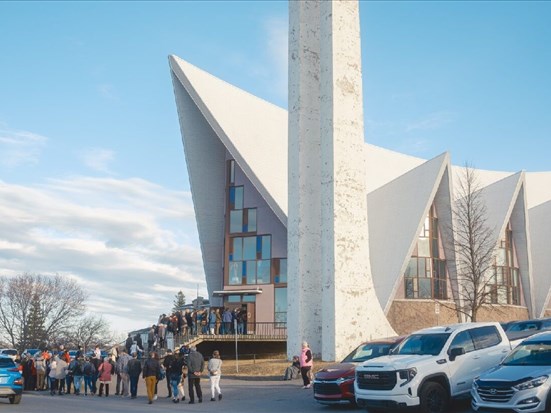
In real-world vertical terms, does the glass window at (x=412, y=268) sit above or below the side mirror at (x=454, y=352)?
above

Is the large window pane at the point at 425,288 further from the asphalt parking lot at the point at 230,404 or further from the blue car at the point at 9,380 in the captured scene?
the blue car at the point at 9,380

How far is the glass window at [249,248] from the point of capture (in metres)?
45.7

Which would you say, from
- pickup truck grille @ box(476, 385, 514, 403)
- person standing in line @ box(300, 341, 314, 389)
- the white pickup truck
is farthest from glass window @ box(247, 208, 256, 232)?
pickup truck grille @ box(476, 385, 514, 403)

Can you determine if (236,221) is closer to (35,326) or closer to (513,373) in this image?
(35,326)

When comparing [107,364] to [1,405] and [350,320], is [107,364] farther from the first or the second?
[350,320]

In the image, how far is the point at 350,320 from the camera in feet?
97.8

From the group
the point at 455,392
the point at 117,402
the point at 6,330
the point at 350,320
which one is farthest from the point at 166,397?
the point at 6,330

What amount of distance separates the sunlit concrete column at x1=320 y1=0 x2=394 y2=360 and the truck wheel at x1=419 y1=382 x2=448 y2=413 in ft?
48.4

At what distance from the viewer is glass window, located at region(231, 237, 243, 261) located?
46125 millimetres

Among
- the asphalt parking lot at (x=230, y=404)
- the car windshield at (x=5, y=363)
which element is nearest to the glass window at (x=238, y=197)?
the asphalt parking lot at (x=230, y=404)

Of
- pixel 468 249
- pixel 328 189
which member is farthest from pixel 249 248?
pixel 328 189

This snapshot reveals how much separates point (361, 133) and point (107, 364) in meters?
15.2

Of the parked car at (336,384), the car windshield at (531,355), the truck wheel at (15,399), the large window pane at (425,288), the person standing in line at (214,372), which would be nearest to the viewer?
the car windshield at (531,355)

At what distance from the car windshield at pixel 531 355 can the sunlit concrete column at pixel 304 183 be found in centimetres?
1755
